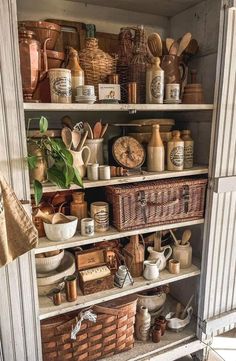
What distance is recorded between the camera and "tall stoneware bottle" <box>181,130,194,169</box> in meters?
1.35

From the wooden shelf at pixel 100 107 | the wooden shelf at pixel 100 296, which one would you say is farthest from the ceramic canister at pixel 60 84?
the wooden shelf at pixel 100 296

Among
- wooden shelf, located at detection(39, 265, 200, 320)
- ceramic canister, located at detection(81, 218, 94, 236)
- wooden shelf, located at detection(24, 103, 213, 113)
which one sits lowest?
wooden shelf, located at detection(39, 265, 200, 320)

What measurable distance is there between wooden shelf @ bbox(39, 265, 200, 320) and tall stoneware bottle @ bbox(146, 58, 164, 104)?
2.85 feet

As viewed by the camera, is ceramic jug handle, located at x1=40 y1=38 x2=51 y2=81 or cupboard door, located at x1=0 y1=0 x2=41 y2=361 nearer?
cupboard door, located at x1=0 y1=0 x2=41 y2=361

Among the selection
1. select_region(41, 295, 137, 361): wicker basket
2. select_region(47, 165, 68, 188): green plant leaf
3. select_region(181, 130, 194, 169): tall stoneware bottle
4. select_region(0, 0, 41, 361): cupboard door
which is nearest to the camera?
select_region(0, 0, 41, 361): cupboard door

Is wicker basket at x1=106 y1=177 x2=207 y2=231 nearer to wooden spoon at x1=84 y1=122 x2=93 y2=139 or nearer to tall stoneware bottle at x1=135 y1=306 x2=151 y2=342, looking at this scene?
wooden spoon at x1=84 y1=122 x2=93 y2=139

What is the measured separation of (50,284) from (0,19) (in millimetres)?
1053

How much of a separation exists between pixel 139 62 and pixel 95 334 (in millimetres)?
1274

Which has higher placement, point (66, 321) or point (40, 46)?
point (40, 46)

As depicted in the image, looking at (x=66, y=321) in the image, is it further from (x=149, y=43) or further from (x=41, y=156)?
(x=149, y=43)

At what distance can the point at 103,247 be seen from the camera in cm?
137

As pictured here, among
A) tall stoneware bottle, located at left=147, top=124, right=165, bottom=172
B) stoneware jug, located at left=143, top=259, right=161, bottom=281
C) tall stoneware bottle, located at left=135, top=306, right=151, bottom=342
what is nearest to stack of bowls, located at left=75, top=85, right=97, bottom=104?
tall stoneware bottle, located at left=147, top=124, right=165, bottom=172

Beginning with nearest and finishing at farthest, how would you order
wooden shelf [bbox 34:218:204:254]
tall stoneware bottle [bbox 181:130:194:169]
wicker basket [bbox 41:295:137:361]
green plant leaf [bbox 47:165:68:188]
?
green plant leaf [bbox 47:165:68:188]
wooden shelf [bbox 34:218:204:254]
wicker basket [bbox 41:295:137:361]
tall stoneware bottle [bbox 181:130:194:169]

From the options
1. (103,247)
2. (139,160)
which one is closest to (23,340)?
(103,247)
